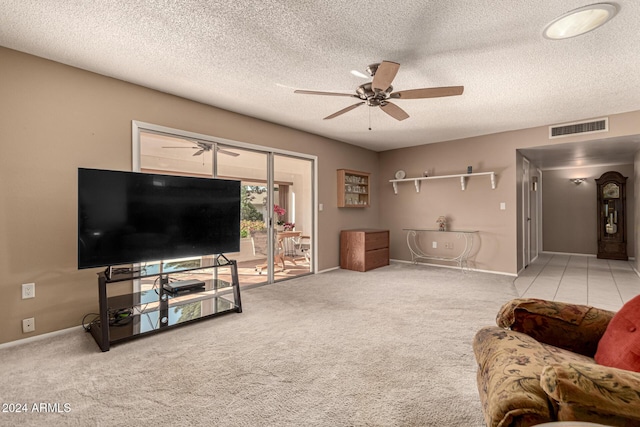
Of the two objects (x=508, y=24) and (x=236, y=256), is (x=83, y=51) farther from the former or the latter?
(x=508, y=24)

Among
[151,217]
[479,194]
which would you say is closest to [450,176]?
[479,194]

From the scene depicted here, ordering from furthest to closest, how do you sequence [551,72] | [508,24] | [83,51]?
1. [551,72]
2. [83,51]
3. [508,24]

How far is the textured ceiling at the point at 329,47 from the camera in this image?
2.06 m

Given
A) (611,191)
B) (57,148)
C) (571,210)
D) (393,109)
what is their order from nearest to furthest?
1. (57,148)
2. (393,109)
3. (611,191)
4. (571,210)

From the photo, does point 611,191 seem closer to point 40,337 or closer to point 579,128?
point 579,128

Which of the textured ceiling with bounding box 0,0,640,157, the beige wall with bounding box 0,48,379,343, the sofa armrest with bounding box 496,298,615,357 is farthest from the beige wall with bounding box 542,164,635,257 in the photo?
the beige wall with bounding box 0,48,379,343

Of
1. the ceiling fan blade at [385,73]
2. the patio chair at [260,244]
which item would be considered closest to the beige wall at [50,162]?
the patio chair at [260,244]

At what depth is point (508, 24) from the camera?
2201mm

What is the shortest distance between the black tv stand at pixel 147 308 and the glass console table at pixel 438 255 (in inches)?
159

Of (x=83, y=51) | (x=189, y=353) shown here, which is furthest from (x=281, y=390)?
(x=83, y=51)

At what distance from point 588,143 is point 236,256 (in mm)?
5588

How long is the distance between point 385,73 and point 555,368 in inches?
83.0

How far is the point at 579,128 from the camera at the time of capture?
14.8 ft

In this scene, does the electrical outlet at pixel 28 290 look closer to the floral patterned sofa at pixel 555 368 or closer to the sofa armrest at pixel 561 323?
the floral patterned sofa at pixel 555 368
